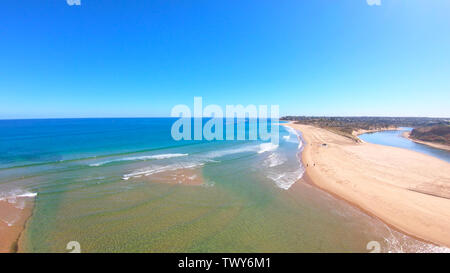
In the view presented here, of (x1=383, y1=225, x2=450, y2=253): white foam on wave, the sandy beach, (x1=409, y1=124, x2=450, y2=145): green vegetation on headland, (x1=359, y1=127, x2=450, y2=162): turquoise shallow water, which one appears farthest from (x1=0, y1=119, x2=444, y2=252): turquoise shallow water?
(x1=409, y1=124, x2=450, y2=145): green vegetation on headland

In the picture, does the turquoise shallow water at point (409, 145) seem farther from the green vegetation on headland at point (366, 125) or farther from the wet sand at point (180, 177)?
the wet sand at point (180, 177)

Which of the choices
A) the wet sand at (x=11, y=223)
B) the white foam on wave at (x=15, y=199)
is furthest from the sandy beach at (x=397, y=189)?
the white foam on wave at (x=15, y=199)

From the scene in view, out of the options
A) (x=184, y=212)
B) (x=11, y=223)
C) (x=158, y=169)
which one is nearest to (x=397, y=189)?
(x=184, y=212)

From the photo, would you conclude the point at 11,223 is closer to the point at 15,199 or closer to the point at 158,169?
the point at 15,199

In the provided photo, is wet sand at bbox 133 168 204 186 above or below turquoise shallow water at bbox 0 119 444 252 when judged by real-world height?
above

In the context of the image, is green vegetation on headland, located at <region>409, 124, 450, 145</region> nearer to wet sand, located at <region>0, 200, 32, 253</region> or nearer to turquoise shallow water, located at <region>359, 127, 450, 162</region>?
turquoise shallow water, located at <region>359, 127, 450, 162</region>

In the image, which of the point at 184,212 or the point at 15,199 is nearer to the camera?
the point at 184,212
